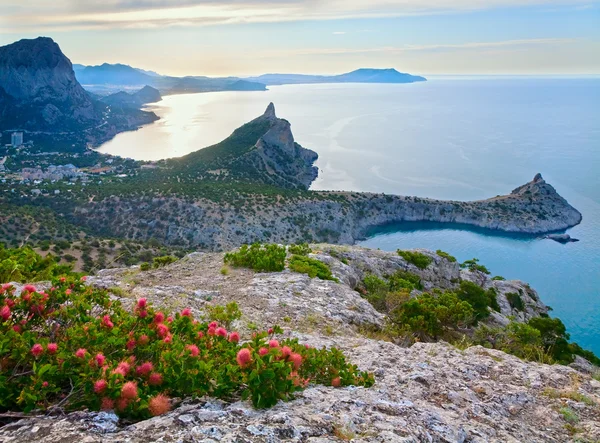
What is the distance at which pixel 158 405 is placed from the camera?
3.88m

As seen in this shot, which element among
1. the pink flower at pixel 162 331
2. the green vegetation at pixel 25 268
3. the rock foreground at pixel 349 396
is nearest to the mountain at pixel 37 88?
the green vegetation at pixel 25 268

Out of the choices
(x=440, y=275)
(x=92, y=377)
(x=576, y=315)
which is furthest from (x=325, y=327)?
(x=576, y=315)

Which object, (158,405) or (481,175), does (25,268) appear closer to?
(158,405)

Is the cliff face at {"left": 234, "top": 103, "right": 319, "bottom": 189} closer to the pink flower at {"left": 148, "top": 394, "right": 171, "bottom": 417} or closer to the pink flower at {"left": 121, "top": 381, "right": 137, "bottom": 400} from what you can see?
the pink flower at {"left": 148, "top": 394, "right": 171, "bottom": 417}

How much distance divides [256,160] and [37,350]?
9460 cm

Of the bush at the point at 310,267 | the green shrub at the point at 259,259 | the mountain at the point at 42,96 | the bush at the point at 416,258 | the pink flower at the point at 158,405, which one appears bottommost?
the bush at the point at 416,258

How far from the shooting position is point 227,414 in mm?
3949

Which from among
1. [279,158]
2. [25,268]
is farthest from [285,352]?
[279,158]

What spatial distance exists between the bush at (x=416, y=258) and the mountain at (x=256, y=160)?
63624 mm

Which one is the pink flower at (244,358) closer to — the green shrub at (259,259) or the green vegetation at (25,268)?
the green vegetation at (25,268)

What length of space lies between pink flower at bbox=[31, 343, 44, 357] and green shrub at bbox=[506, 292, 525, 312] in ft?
95.0

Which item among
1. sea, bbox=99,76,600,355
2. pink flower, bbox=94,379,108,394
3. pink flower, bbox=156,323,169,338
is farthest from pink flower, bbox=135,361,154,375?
sea, bbox=99,76,600,355

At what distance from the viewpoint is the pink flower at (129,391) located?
12.2 ft

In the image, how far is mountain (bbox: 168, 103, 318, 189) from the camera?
88.3 metres
